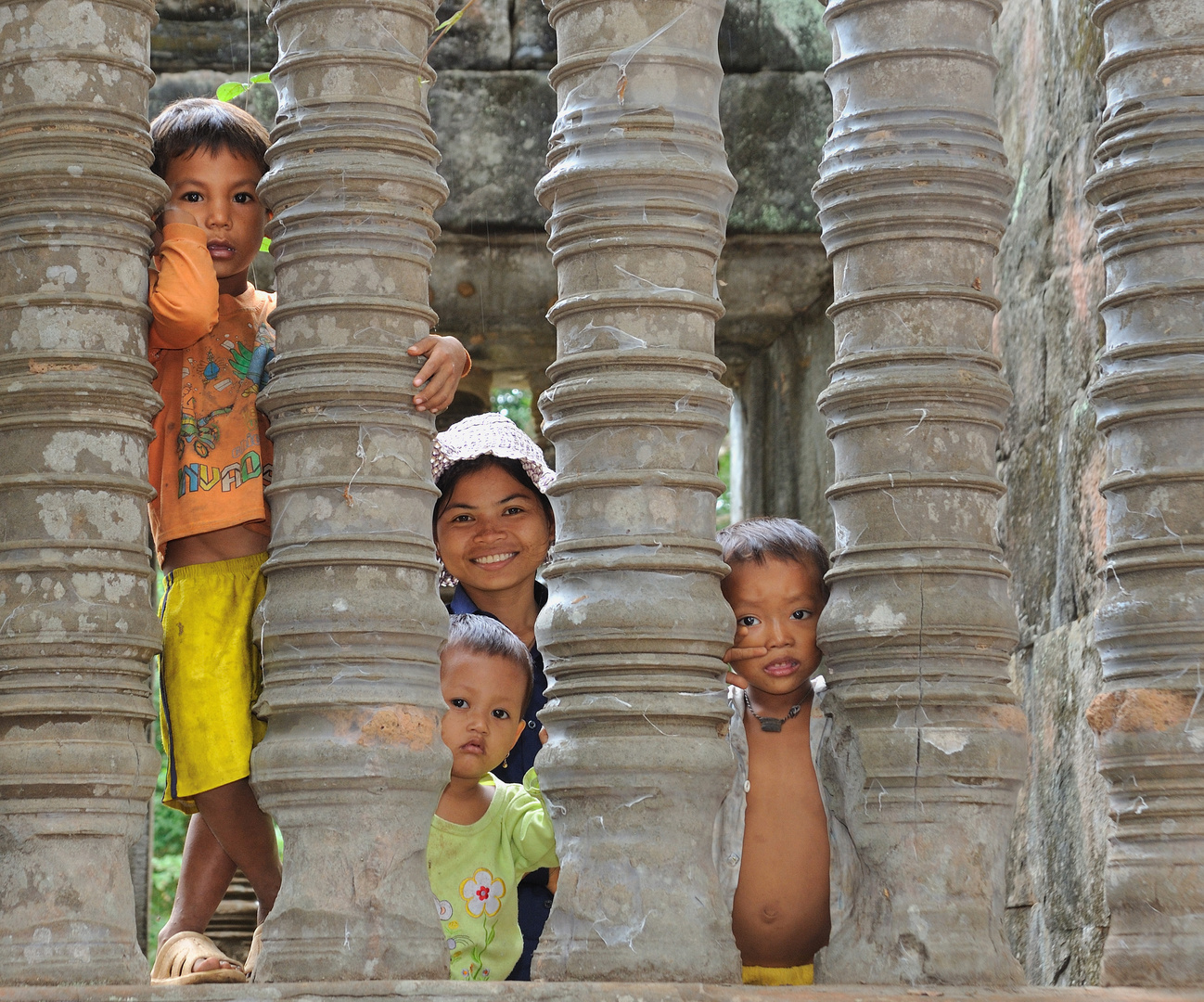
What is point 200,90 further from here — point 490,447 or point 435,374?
point 435,374

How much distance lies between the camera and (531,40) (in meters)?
6.23

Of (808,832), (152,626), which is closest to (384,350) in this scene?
(152,626)

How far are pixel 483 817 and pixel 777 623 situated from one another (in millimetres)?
887

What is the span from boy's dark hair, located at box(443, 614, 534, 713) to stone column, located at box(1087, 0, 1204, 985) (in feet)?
4.59

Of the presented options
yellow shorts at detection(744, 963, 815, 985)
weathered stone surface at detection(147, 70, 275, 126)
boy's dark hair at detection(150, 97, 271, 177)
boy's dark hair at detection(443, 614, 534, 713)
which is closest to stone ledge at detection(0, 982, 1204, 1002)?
yellow shorts at detection(744, 963, 815, 985)

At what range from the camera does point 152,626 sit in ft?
8.60

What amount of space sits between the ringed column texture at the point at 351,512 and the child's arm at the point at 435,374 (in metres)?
0.02

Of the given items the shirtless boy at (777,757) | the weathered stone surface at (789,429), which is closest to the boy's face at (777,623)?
the shirtless boy at (777,757)

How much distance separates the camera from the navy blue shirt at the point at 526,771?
158 inches

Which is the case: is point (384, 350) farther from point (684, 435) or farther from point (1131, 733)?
point (1131, 733)

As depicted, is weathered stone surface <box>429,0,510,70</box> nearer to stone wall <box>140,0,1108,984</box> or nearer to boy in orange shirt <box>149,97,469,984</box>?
stone wall <box>140,0,1108,984</box>

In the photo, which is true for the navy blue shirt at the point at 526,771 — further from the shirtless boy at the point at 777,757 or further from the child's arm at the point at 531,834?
→ the shirtless boy at the point at 777,757

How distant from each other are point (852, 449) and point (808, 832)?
865 mm

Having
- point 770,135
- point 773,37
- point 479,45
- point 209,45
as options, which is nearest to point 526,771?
point 770,135
